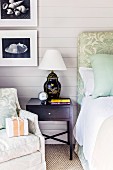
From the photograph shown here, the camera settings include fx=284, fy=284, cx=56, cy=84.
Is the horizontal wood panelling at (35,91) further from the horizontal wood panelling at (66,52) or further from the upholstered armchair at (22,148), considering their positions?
the upholstered armchair at (22,148)

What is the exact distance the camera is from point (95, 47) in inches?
133

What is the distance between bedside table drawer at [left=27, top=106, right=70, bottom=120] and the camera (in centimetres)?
316

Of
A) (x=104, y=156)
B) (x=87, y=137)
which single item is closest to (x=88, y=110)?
(x=87, y=137)

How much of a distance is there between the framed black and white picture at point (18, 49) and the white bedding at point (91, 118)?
0.89m

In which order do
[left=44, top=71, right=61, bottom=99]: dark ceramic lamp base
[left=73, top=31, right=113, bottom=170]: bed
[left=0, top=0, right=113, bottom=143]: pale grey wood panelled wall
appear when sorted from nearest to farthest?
[left=73, top=31, right=113, bottom=170]: bed
[left=44, top=71, right=61, bottom=99]: dark ceramic lamp base
[left=0, top=0, right=113, bottom=143]: pale grey wood panelled wall

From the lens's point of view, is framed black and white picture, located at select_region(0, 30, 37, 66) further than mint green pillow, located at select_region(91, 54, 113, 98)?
Yes

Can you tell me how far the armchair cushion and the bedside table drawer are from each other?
50 cm

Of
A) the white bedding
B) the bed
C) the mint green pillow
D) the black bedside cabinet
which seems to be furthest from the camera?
the black bedside cabinet

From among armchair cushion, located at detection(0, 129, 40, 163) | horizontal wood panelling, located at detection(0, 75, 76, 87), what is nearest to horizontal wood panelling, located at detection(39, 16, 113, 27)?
horizontal wood panelling, located at detection(0, 75, 76, 87)

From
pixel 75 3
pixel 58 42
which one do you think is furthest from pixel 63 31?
pixel 75 3

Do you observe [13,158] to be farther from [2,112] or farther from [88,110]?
[88,110]

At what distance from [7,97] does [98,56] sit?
3.59 feet

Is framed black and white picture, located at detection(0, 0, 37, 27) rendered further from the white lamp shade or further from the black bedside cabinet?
the black bedside cabinet

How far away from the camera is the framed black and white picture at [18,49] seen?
3459mm
